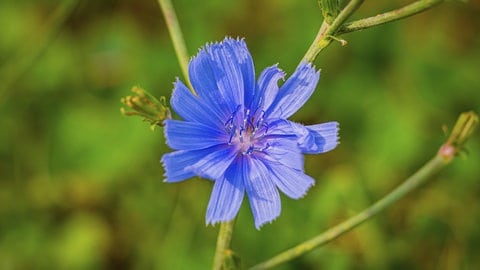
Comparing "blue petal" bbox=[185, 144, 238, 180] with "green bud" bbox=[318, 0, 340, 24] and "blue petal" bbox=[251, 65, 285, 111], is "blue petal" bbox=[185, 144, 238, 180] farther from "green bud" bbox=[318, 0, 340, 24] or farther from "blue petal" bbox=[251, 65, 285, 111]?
"green bud" bbox=[318, 0, 340, 24]

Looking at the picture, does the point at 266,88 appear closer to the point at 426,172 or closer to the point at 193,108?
the point at 193,108

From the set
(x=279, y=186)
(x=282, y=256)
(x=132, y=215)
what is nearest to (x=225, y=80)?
(x=279, y=186)

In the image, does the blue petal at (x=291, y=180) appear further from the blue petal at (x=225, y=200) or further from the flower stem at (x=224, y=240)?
the flower stem at (x=224, y=240)

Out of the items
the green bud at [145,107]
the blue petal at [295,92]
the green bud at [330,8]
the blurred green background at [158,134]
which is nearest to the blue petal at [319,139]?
the blue petal at [295,92]

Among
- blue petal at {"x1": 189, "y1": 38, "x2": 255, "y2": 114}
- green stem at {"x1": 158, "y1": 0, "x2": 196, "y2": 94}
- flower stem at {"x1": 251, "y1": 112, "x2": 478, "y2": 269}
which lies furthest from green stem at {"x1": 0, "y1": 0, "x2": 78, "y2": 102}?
flower stem at {"x1": 251, "y1": 112, "x2": 478, "y2": 269}

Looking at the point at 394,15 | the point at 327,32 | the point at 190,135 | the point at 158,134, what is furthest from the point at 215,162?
the point at 158,134
